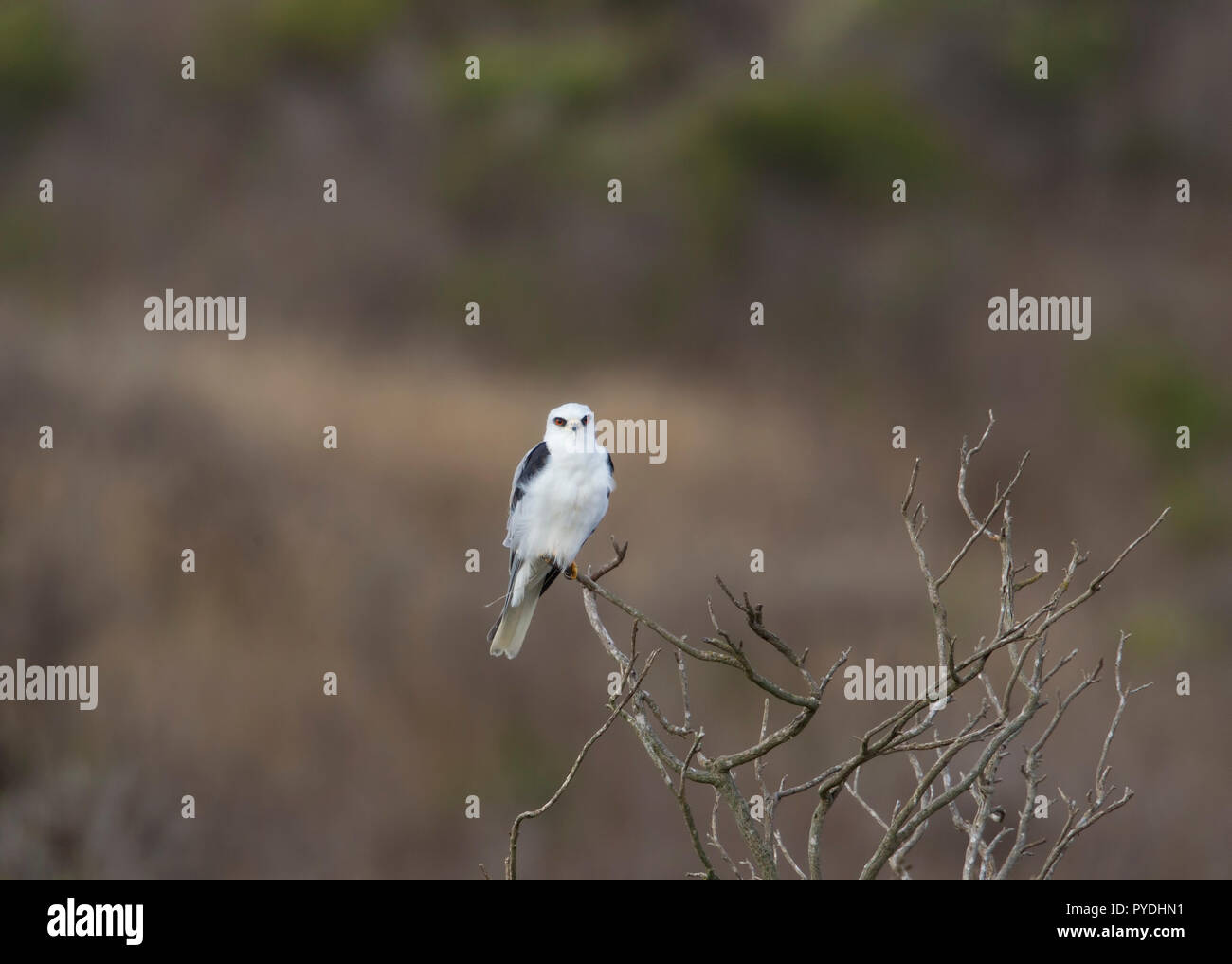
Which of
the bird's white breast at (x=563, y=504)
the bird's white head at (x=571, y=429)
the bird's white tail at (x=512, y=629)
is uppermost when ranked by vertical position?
the bird's white head at (x=571, y=429)

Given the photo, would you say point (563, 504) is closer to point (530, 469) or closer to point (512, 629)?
point (530, 469)

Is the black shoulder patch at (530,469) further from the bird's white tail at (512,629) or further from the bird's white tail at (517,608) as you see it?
the bird's white tail at (512,629)

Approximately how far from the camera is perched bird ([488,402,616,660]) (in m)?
5.07

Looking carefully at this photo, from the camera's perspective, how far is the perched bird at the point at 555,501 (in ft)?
16.6

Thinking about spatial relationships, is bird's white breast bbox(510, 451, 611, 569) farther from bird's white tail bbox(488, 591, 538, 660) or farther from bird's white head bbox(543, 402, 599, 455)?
bird's white tail bbox(488, 591, 538, 660)

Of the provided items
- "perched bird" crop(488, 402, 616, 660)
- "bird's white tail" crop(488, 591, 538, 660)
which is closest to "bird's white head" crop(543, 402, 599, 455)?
"perched bird" crop(488, 402, 616, 660)

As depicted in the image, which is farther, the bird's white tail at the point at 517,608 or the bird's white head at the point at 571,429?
the bird's white tail at the point at 517,608

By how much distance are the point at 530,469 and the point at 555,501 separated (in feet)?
0.64

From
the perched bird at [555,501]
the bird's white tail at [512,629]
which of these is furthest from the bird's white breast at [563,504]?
the bird's white tail at [512,629]

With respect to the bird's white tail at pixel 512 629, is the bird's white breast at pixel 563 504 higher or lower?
higher

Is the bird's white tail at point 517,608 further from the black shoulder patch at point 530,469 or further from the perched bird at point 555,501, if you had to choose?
the black shoulder patch at point 530,469

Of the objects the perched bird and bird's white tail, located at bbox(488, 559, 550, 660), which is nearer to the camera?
the perched bird

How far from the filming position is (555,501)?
16.8 ft

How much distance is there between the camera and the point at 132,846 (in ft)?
42.1
